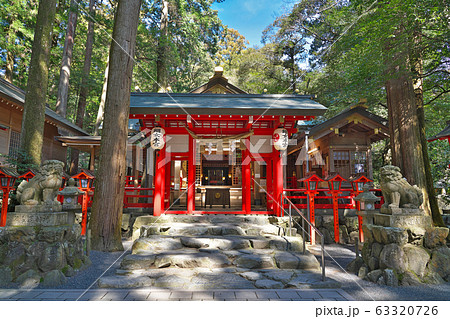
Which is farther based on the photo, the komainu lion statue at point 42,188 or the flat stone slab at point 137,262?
the flat stone slab at point 137,262

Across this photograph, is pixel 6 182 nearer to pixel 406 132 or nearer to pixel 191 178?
pixel 191 178

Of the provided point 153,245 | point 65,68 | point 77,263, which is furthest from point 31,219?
point 65,68

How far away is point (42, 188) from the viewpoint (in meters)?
4.47

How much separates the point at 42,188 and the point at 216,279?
3.63 metres

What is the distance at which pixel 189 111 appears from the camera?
23.6 ft

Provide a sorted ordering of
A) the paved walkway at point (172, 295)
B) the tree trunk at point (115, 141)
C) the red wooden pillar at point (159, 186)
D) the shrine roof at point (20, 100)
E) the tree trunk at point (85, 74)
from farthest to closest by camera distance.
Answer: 1. the tree trunk at point (85, 74)
2. the shrine roof at point (20, 100)
3. the red wooden pillar at point (159, 186)
4. the tree trunk at point (115, 141)
5. the paved walkway at point (172, 295)

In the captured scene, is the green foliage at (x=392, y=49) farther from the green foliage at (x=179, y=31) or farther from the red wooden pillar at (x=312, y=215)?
the green foliage at (x=179, y=31)

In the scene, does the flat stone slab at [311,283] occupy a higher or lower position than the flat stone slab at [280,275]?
lower

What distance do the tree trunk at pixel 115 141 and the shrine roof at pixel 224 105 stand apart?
86 cm

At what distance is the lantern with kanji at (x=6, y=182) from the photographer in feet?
21.6

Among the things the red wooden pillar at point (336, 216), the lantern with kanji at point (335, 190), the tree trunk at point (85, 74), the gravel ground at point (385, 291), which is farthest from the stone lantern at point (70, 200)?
the tree trunk at point (85, 74)

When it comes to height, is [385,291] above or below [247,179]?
below

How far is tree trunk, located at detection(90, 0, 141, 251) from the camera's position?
5.84 meters

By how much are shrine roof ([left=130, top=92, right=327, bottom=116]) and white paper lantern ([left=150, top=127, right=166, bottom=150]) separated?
2.10 feet
